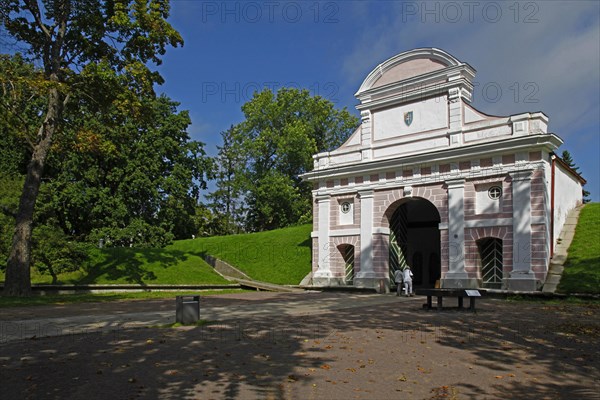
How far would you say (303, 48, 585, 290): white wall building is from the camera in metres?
20.8

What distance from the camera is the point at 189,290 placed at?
25.1 meters

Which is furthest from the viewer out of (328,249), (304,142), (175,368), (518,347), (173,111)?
(304,142)

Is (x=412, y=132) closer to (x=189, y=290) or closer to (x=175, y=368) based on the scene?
(x=189, y=290)

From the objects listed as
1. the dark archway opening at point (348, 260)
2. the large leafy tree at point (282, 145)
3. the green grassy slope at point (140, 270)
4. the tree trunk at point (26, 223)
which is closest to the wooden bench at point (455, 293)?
the dark archway opening at point (348, 260)

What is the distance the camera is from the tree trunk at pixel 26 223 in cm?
1873

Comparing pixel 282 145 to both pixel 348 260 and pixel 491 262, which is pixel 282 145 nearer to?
pixel 348 260

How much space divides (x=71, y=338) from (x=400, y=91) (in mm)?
19614

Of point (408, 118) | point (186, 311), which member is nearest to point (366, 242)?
point (408, 118)

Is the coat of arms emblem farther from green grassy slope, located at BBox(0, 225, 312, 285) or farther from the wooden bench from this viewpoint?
the wooden bench

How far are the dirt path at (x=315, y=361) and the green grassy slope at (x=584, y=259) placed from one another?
767cm

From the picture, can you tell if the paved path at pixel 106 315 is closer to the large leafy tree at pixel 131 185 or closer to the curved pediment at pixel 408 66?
the curved pediment at pixel 408 66

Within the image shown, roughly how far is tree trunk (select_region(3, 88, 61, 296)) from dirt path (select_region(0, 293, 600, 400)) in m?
10.6

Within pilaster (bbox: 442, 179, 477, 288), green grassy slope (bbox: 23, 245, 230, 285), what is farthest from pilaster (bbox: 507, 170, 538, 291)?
green grassy slope (bbox: 23, 245, 230, 285)

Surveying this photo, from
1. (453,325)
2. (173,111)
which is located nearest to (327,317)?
(453,325)
